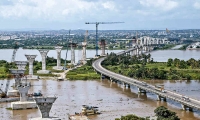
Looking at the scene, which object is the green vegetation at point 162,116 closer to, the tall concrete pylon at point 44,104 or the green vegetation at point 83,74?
the tall concrete pylon at point 44,104

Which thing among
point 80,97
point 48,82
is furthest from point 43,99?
point 48,82

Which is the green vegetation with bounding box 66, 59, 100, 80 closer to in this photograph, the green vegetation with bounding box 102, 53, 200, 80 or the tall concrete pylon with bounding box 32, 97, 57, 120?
the green vegetation with bounding box 102, 53, 200, 80

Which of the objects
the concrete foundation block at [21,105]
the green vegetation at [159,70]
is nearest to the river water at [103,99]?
the concrete foundation block at [21,105]

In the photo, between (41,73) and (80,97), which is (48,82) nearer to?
(41,73)

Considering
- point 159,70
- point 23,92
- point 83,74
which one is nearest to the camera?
point 23,92

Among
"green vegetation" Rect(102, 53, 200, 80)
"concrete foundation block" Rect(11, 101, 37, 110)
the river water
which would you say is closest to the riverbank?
the river water

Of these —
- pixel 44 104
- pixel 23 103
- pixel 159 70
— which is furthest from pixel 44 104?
pixel 159 70

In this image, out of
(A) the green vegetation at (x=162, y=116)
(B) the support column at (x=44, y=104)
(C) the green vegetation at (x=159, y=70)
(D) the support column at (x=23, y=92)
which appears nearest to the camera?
(B) the support column at (x=44, y=104)

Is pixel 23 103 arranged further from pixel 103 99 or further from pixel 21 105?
pixel 103 99
